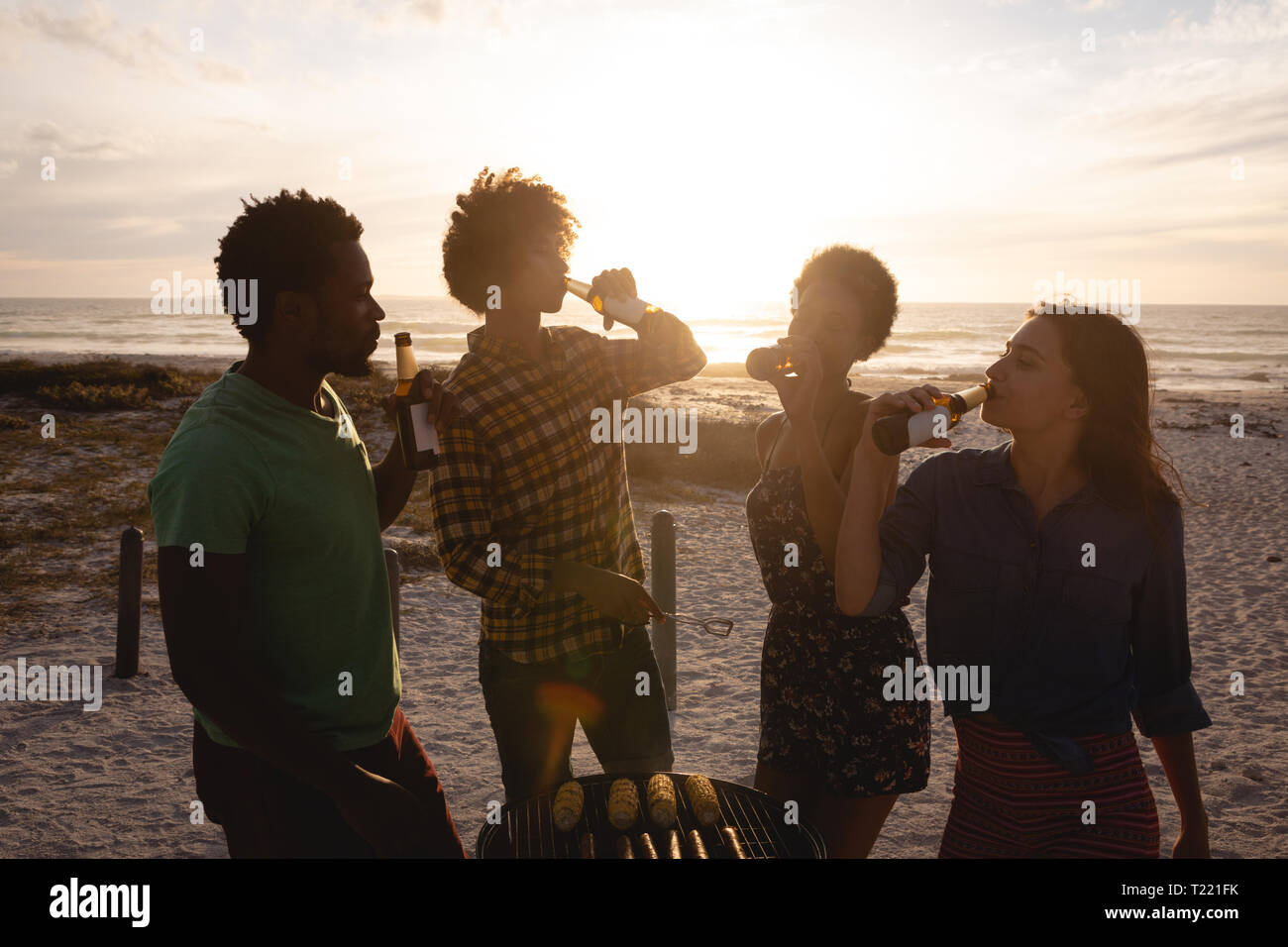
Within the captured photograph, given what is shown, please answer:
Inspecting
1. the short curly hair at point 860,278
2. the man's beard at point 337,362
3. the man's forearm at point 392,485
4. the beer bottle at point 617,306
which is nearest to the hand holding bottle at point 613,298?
the beer bottle at point 617,306

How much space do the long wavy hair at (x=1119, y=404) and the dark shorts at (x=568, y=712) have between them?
1628 millimetres

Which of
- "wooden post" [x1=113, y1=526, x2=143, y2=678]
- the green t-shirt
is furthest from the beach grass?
the green t-shirt

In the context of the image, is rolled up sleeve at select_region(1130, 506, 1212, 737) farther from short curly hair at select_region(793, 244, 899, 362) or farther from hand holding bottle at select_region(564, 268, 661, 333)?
hand holding bottle at select_region(564, 268, 661, 333)

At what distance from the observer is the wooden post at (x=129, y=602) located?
7473 mm

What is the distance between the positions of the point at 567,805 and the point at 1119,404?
79.3 inches

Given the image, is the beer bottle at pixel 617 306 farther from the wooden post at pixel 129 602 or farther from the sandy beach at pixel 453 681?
the wooden post at pixel 129 602

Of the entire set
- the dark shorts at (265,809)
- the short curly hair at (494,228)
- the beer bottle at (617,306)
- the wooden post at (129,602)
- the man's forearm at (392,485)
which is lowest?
the wooden post at (129,602)

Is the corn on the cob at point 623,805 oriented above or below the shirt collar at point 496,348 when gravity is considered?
below

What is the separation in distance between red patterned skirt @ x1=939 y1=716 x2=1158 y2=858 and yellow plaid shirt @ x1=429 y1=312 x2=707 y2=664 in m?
1.31

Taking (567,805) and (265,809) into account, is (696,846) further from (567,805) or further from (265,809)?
(265,809)

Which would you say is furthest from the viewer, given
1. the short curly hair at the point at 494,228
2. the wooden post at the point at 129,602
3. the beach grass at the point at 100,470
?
the beach grass at the point at 100,470

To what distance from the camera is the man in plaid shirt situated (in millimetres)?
3090

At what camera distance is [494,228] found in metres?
3.23
